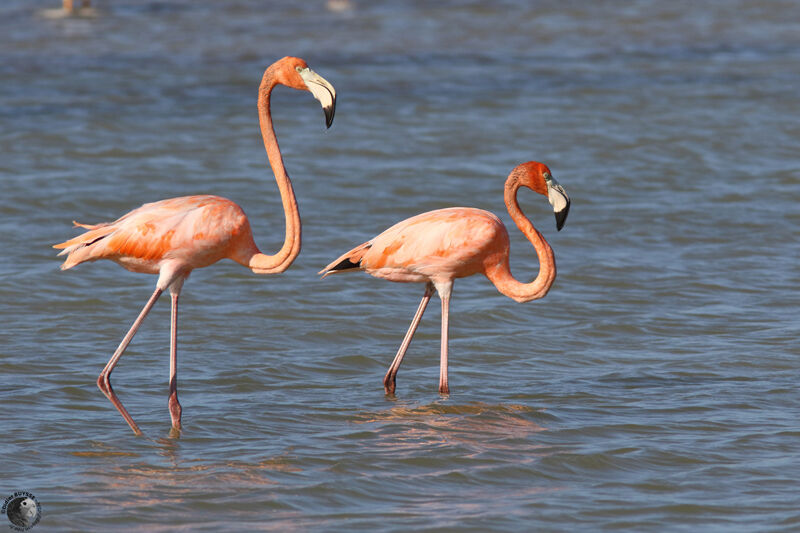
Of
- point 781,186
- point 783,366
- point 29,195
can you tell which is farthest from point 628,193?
point 29,195

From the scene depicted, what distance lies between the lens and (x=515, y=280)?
668cm

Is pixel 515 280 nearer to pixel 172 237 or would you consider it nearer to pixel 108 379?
pixel 172 237

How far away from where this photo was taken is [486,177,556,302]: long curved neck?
21.3ft

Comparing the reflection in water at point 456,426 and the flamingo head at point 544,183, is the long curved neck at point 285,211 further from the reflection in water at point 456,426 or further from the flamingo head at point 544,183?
the flamingo head at point 544,183

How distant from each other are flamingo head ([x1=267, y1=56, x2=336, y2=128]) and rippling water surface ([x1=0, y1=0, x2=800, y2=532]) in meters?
1.55

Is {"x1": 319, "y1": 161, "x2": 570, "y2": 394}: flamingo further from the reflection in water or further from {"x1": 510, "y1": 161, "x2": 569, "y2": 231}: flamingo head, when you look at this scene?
the reflection in water

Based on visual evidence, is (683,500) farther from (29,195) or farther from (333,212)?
(29,195)

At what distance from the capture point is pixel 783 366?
6.99m

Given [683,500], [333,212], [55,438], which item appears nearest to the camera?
[683,500]

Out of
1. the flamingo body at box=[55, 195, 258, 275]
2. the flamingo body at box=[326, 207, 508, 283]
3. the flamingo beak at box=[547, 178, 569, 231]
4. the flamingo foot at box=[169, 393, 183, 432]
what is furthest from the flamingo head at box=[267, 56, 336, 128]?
the flamingo foot at box=[169, 393, 183, 432]

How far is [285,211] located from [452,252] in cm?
104

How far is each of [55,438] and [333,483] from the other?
1.42 metres

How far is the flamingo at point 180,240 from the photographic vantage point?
5.89 m

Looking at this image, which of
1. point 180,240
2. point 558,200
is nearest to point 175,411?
point 180,240
